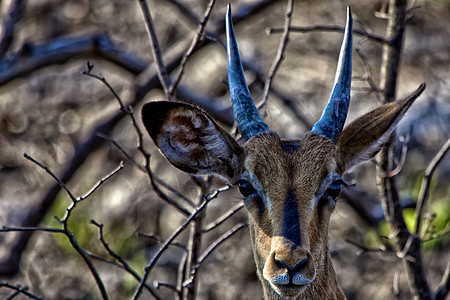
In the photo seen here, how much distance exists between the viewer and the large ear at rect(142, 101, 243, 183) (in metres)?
5.66

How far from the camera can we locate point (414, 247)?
6.71 metres

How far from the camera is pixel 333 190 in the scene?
18.2 ft

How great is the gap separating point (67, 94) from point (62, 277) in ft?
13.6

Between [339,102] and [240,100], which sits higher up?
[240,100]

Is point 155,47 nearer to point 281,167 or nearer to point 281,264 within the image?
point 281,167

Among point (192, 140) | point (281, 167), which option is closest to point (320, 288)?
point (281, 167)

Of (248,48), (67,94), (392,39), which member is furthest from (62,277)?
(392,39)

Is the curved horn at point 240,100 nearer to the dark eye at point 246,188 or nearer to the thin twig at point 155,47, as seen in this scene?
the dark eye at point 246,188

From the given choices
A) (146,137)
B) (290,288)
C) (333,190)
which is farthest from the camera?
(146,137)

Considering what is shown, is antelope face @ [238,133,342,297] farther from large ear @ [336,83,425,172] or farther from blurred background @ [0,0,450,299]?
blurred background @ [0,0,450,299]

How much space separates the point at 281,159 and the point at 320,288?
107cm

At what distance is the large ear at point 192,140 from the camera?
18.6 feet

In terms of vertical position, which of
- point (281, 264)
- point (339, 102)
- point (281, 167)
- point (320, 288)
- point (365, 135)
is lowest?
point (281, 264)

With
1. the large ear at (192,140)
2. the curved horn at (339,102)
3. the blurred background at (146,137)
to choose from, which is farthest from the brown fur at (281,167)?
the blurred background at (146,137)
